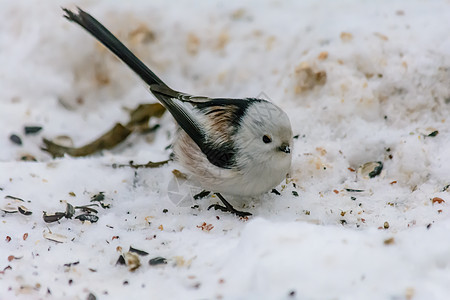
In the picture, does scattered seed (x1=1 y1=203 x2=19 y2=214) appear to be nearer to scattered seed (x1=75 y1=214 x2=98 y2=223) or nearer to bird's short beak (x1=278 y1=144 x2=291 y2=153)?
scattered seed (x1=75 y1=214 x2=98 y2=223)

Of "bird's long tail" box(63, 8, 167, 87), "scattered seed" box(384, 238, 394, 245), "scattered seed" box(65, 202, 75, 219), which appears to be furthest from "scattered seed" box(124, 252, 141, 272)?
"bird's long tail" box(63, 8, 167, 87)

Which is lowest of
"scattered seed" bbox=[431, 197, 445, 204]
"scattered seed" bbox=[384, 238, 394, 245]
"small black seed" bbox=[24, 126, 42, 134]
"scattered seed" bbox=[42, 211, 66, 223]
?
"scattered seed" bbox=[431, 197, 445, 204]

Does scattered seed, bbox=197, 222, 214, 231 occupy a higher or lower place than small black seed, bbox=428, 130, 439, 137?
lower

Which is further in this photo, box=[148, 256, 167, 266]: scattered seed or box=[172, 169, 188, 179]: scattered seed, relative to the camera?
box=[172, 169, 188, 179]: scattered seed

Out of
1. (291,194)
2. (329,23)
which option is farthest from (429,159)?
(329,23)

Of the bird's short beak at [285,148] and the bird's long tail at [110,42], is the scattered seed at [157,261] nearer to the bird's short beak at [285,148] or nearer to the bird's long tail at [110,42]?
the bird's short beak at [285,148]

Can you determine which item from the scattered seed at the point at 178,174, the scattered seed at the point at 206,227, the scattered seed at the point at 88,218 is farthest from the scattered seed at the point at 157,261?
the scattered seed at the point at 178,174

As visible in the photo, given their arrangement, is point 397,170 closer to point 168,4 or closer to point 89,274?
point 89,274
